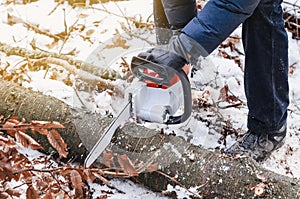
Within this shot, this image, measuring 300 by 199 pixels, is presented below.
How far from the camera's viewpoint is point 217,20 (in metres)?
1.73

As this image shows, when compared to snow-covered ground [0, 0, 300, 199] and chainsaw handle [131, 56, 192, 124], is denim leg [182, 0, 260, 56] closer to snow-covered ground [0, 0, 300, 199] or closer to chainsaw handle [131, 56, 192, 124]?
chainsaw handle [131, 56, 192, 124]

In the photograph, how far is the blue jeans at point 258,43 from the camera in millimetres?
1738

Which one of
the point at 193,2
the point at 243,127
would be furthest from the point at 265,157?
the point at 193,2

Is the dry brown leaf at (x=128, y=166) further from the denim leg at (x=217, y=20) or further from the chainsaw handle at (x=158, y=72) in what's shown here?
the denim leg at (x=217, y=20)

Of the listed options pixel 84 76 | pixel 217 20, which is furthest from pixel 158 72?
pixel 84 76

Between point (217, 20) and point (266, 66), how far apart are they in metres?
0.43

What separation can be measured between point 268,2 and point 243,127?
2.71 feet

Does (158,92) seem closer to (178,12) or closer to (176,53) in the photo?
(176,53)

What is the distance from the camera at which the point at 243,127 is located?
A: 251cm

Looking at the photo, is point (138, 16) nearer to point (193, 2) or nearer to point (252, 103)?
point (193, 2)

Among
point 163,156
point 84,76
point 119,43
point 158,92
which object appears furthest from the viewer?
point 119,43

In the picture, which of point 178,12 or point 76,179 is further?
point 178,12

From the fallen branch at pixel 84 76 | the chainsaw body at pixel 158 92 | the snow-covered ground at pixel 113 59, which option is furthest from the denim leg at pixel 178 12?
the chainsaw body at pixel 158 92

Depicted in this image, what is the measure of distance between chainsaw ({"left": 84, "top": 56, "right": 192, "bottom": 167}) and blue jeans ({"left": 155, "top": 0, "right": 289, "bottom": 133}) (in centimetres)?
17
